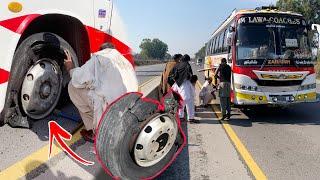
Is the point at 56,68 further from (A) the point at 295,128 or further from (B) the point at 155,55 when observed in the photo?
(B) the point at 155,55

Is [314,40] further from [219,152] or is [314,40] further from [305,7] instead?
[305,7]

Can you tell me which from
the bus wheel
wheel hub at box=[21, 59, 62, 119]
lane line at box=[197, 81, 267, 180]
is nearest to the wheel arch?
wheel hub at box=[21, 59, 62, 119]

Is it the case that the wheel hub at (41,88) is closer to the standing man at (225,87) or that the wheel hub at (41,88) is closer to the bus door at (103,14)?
the bus door at (103,14)

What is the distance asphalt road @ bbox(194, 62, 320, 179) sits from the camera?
580 centimetres

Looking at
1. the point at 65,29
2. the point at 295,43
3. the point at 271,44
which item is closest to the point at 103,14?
the point at 65,29

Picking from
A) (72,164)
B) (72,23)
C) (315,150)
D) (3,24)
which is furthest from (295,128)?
(3,24)

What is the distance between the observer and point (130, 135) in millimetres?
3410

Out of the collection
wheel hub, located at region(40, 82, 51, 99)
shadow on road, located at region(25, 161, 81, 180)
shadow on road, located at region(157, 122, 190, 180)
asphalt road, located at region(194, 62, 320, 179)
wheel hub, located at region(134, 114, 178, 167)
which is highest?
wheel hub, located at region(40, 82, 51, 99)

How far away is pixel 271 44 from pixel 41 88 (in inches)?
317

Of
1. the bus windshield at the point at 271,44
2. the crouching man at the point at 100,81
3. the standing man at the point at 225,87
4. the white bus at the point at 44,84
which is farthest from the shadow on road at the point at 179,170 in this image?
the bus windshield at the point at 271,44

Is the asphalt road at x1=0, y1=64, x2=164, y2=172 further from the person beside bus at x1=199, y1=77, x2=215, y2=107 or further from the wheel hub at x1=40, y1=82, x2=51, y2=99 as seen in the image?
the person beside bus at x1=199, y1=77, x2=215, y2=107

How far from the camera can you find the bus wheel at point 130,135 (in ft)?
11.2

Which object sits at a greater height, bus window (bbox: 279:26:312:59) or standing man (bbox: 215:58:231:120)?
bus window (bbox: 279:26:312:59)

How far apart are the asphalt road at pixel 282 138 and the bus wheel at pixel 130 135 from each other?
2.43 m
